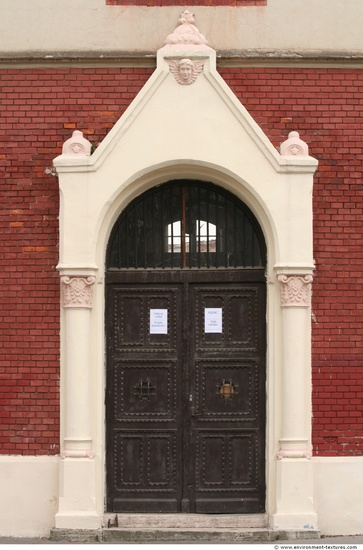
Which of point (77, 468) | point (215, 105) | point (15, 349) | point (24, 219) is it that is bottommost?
point (77, 468)

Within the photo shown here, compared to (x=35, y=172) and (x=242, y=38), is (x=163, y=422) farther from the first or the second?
(x=242, y=38)

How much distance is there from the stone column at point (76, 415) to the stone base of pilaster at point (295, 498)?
1865 mm

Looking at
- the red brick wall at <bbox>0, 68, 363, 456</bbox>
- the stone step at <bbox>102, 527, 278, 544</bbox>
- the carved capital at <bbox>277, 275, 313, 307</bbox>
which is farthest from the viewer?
the red brick wall at <bbox>0, 68, 363, 456</bbox>

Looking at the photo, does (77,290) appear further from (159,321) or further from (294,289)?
(294,289)

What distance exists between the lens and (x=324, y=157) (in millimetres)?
13125

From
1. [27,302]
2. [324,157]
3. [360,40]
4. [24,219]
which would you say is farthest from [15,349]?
[360,40]

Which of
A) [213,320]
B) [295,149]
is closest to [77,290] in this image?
[213,320]

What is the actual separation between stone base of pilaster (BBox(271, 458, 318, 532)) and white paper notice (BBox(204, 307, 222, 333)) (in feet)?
5.10

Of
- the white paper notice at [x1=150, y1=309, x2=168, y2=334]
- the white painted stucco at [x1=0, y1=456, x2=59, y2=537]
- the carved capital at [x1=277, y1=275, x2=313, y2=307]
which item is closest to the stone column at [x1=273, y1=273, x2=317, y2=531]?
the carved capital at [x1=277, y1=275, x2=313, y2=307]

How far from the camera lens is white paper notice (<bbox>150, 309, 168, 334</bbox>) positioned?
1316 centimetres

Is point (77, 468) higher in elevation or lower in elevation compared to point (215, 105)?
lower

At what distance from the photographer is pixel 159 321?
13.2 m

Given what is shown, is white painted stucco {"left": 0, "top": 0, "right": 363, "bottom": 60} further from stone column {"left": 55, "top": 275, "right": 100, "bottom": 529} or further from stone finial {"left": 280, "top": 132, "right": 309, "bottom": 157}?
stone column {"left": 55, "top": 275, "right": 100, "bottom": 529}

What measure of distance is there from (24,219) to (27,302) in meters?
0.88
